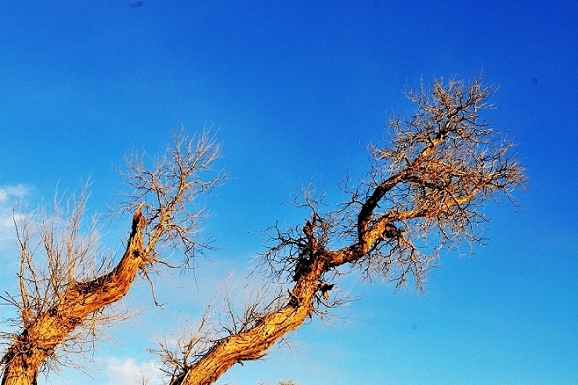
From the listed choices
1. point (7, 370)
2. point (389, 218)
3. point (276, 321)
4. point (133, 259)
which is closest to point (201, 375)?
point (276, 321)

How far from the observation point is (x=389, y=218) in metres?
12.4

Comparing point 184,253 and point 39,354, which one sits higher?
point 184,253

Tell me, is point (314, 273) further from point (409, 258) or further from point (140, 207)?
point (140, 207)

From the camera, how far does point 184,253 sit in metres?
13.5

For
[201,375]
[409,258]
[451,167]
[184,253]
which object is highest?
[184,253]

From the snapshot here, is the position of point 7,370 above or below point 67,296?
below

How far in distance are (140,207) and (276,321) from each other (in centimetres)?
342

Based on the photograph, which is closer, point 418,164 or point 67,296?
point 67,296

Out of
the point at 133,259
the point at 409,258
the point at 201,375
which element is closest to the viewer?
the point at 201,375

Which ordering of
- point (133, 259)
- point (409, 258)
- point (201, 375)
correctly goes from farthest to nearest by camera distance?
point (409, 258)
point (133, 259)
point (201, 375)

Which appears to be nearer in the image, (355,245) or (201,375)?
(201,375)

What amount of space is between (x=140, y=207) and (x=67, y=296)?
2.10 m

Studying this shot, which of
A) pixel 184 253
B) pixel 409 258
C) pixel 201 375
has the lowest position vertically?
pixel 201 375

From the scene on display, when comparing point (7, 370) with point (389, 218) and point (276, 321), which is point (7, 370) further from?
point (389, 218)
